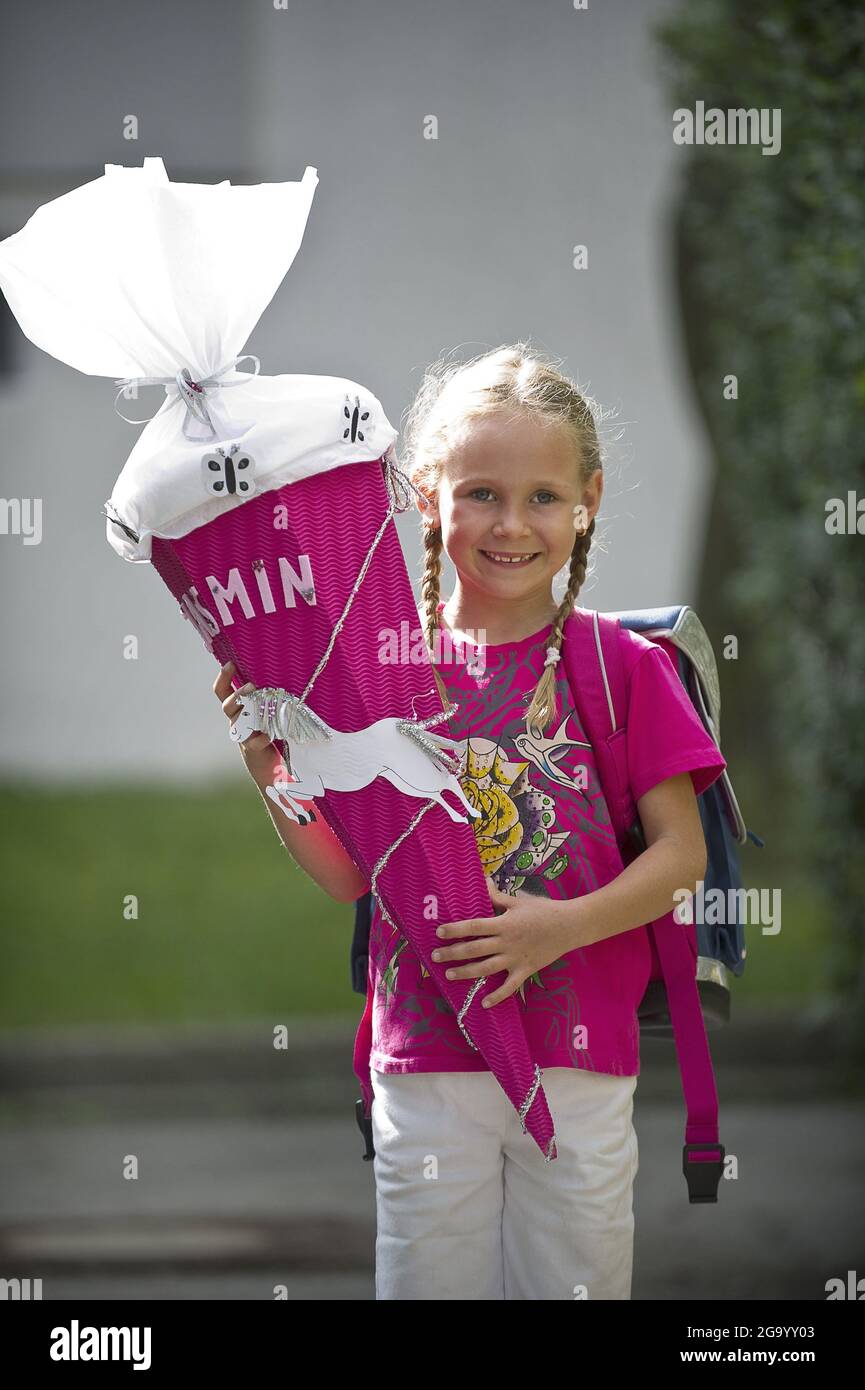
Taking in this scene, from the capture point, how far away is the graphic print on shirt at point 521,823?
199cm

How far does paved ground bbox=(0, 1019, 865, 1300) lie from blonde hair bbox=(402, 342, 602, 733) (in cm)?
177

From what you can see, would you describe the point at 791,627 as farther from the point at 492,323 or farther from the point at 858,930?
the point at 492,323

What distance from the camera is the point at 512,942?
75.0 inches

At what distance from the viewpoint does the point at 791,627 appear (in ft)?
17.0

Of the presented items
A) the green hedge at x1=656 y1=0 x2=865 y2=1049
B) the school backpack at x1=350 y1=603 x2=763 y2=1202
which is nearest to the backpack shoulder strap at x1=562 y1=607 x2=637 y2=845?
the school backpack at x1=350 y1=603 x2=763 y2=1202

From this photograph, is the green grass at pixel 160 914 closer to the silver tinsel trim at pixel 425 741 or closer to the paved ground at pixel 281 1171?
the paved ground at pixel 281 1171

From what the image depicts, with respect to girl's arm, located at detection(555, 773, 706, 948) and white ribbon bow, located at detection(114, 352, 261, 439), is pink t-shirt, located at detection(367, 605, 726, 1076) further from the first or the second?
white ribbon bow, located at detection(114, 352, 261, 439)

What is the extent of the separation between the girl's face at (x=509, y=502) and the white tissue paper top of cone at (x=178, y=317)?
15cm

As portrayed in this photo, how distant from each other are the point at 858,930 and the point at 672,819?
3149 mm

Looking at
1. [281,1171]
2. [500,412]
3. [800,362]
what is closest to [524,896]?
[500,412]

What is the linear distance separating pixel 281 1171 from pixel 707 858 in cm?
338

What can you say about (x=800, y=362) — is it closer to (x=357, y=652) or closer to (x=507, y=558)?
(x=507, y=558)

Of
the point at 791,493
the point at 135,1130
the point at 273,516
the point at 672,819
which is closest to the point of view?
the point at 273,516
